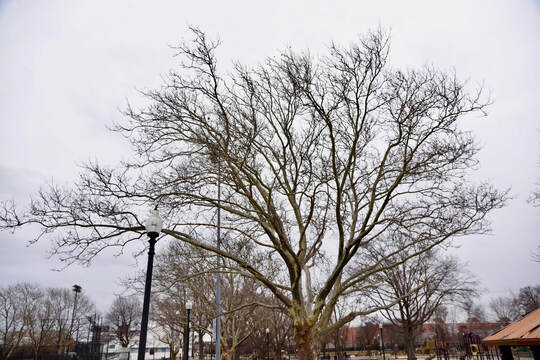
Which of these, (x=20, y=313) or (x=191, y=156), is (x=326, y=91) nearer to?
(x=191, y=156)

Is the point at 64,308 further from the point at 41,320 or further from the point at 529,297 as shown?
the point at 529,297

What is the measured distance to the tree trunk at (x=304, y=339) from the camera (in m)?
10.3

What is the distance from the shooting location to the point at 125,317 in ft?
229

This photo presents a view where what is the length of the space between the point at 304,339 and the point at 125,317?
70670 mm

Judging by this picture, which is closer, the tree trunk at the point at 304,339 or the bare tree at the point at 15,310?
the tree trunk at the point at 304,339

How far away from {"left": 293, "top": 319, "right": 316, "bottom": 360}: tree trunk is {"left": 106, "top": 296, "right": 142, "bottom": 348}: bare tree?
64570 millimetres

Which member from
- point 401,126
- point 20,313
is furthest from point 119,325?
→ point 401,126

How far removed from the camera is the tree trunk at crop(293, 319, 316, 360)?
10.3 metres

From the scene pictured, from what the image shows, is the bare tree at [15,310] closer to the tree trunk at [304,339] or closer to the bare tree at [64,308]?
the bare tree at [64,308]

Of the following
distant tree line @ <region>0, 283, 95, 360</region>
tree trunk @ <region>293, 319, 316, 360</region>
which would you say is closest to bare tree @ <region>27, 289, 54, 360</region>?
distant tree line @ <region>0, 283, 95, 360</region>

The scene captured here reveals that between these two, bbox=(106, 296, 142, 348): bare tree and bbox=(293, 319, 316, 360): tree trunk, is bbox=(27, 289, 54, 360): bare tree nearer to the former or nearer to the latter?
bbox=(106, 296, 142, 348): bare tree

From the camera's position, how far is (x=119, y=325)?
70.1 m

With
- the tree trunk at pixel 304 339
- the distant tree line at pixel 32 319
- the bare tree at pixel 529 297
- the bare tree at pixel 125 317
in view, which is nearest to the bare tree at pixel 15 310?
the distant tree line at pixel 32 319

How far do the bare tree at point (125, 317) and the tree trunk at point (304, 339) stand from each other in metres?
64.6
